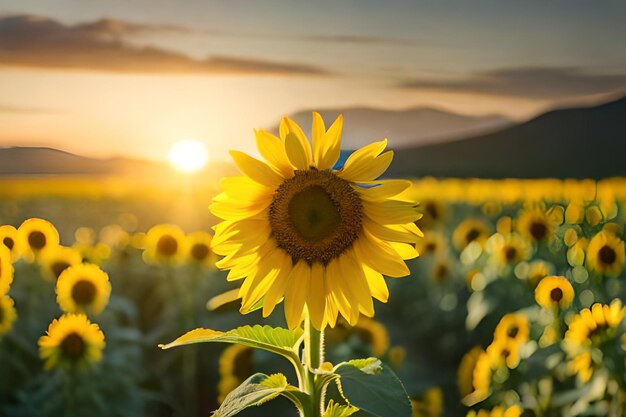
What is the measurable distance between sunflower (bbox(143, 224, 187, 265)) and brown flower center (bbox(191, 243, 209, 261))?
0.10m

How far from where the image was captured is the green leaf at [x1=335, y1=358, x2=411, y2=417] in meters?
1.16

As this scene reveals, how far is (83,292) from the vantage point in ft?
9.87

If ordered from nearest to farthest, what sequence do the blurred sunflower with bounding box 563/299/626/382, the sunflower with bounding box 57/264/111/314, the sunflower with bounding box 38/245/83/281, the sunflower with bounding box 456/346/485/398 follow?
the blurred sunflower with bounding box 563/299/626/382
the sunflower with bounding box 57/264/111/314
the sunflower with bounding box 38/245/83/281
the sunflower with bounding box 456/346/485/398

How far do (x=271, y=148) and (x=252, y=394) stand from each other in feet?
1.14

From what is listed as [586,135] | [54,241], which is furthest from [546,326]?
[586,135]

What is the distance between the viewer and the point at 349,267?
139 cm

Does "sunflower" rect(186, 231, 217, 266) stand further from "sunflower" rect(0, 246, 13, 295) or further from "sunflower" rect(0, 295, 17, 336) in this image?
"sunflower" rect(0, 246, 13, 295)

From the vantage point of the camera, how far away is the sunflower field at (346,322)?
239cm

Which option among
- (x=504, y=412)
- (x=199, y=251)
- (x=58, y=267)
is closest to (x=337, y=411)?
(x=504, y=412)

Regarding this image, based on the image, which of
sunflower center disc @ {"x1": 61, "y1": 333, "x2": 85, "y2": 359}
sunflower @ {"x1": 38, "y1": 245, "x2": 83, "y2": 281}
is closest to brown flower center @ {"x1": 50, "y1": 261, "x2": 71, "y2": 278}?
sunflower @ {"x1": 38, "y1": 245, "x2": 83, "y2": 281}

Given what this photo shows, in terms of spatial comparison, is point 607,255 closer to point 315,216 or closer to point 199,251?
point 199,251

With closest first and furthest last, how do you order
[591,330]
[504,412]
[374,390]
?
[374,390] < [591,330] < [504,412]

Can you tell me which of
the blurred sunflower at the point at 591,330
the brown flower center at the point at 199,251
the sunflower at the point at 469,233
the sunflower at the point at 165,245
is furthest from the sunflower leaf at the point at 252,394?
the sunflower at the point at 469,233

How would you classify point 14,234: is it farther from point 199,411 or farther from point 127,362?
point 199,411
